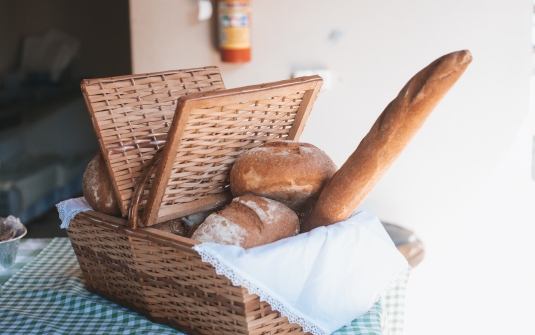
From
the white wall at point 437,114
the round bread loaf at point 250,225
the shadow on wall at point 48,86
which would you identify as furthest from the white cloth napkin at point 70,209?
the white wall at point 437,114

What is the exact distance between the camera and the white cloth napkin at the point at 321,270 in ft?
2.77

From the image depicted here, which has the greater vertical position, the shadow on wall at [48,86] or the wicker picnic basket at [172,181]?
the wicker picnic basket at [172,181]

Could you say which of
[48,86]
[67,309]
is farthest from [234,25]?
[67,309]

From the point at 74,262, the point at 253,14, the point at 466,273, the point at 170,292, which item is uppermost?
the point at 253,14

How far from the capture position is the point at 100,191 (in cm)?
109

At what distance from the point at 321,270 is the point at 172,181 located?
1.10 ft

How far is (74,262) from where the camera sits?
4.44 ft

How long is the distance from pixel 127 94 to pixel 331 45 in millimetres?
1671

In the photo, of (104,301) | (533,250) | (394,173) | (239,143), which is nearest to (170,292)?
(104,301)

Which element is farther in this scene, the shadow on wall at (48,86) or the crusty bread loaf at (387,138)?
the shadow on wall at (48,86)

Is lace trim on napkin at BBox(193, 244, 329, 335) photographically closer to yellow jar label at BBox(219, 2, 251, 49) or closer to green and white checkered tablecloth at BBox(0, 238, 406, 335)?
green and white checkered tablecloth at BBox(0, 238, 406, 335)

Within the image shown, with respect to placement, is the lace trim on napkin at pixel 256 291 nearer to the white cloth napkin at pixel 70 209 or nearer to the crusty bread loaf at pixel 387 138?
the crusty bread loaf at pixel 387 138

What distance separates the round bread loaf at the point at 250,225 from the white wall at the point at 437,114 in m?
1.67

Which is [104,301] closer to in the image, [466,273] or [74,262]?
[74,262]
